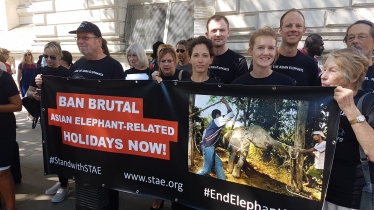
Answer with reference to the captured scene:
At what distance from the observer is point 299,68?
2.84m

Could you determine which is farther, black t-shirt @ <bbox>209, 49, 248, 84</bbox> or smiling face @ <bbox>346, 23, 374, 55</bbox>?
black t-shirt @ <bbox>209, 49, 248, 84</bbox>

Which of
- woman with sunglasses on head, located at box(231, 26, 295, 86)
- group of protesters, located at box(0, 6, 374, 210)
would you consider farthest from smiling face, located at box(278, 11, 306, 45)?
woman with sunglasses on head, located at box(231, 26, 295, 86)

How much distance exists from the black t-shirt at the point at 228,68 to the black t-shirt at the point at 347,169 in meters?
1.36

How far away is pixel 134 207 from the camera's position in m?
3.51

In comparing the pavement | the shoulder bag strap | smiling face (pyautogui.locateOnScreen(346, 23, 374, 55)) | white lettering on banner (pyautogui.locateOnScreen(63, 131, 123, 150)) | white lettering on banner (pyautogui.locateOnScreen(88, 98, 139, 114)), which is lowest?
the pavement

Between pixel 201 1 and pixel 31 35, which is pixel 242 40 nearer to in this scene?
pixel 201 1

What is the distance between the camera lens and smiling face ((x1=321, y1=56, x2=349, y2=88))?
1854mm

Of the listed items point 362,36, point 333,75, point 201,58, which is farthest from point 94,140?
point 362,36

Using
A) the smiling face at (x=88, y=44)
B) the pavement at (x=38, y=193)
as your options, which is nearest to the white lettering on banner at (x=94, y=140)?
the smiling face at (x=88, y=44)

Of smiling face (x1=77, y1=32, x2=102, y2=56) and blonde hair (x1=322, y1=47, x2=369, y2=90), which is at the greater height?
smiling face (x1=77, y1=32, x2=102, y2=56)

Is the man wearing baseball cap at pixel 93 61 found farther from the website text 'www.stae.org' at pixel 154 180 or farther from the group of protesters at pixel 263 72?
the website text 'www.stae.org' at pixel 154 180

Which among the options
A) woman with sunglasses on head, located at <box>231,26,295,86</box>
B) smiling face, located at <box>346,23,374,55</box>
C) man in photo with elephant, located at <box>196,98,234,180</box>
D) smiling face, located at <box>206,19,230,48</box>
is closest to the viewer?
man in photo with elephant, located at <box>196,98,234,180</box>

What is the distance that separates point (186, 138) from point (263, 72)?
809mm

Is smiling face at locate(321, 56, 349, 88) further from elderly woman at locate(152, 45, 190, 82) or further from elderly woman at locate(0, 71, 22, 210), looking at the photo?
elderly woman at locate(0, 71, 22, 210)
